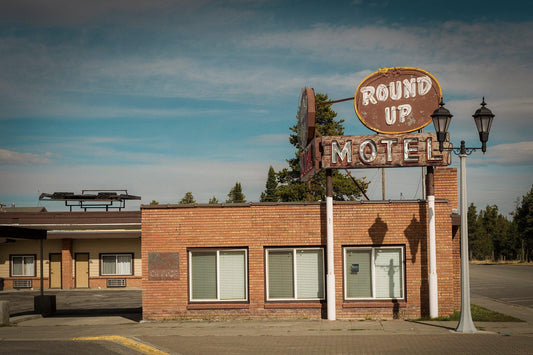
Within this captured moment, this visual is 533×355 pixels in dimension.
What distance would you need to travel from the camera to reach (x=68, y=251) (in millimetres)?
37062

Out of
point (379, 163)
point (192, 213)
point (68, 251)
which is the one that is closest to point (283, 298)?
point (192, 213)

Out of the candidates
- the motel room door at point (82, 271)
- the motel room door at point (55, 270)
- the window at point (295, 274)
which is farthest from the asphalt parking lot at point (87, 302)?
the window at point (295, 274)

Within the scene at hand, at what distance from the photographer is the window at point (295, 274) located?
59.7ft

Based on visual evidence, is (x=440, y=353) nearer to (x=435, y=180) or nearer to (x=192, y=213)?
(x=435, y=180)

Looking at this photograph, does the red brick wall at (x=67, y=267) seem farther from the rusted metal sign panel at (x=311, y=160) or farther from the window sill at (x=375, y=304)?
the window sill at (x=375, y=304)

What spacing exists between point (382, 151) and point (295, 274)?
4884 millimetres

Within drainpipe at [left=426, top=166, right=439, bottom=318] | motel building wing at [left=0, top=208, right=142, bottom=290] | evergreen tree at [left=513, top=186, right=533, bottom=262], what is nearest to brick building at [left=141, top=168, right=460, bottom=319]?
drainpipe at [left=426, top=166, right=439, bottom=318]

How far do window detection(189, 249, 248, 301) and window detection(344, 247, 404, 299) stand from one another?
3416mm

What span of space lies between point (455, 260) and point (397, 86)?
6191 mm

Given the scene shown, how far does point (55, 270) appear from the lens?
38281 mm

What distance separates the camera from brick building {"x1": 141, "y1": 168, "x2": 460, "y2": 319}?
17.8 meters

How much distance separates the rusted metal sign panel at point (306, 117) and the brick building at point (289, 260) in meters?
2.48

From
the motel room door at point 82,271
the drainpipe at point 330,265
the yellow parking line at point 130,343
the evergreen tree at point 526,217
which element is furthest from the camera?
the evergreen tree at point 526,217

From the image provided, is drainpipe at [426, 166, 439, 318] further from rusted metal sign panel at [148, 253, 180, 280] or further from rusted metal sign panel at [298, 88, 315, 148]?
rusted metal sign panel at [148, 253, 180, 280]
